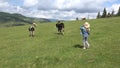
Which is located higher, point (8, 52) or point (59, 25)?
point (59, 25)

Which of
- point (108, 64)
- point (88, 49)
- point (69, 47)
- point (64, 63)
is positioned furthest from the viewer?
point (69, 47)

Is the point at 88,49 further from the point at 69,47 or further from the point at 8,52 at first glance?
the point at 8,52

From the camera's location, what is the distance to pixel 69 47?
3559cm

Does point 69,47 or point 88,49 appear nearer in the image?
point 88,49

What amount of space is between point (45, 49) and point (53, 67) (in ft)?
27.5

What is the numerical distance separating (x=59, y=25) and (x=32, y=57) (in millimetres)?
18643

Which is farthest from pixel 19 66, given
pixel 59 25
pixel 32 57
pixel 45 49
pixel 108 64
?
pixel 59 25

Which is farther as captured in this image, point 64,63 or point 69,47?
point 69,47

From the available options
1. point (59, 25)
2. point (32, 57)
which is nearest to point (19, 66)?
point (32, 57)

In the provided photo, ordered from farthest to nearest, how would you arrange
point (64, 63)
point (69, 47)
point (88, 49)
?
point (69, 47), point (88, 49), point (64, 63)

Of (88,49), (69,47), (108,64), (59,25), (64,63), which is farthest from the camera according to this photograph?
(59,25)

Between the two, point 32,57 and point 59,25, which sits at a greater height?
point 59,25

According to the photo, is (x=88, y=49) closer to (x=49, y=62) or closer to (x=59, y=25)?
(x=49, y=62)

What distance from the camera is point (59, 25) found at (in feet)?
163
